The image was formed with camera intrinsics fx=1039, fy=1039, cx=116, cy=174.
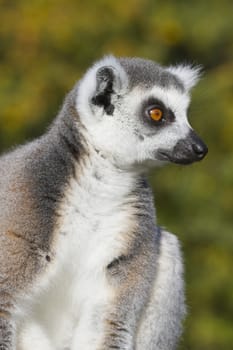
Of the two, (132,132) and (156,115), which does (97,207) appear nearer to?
(132,132)

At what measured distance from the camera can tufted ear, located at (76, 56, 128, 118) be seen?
657cm

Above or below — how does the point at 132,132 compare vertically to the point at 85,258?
above

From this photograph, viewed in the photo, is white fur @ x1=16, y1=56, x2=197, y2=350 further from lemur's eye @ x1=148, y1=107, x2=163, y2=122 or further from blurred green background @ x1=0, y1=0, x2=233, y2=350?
blurred green background @ x1=0, y1=0, x2=233, y2=350

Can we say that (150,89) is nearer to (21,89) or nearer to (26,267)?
(26,267)

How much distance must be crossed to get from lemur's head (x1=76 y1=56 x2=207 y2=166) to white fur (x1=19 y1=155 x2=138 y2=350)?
0.17 meters

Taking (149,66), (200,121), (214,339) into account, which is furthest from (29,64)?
(149,66)

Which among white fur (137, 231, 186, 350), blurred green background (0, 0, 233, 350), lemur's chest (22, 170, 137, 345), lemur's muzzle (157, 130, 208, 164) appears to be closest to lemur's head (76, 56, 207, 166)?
lemur's muzzle (157, 130, 208, 164)

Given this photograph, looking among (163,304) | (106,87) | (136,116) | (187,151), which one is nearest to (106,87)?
(106,87)

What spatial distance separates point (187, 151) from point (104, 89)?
2.20 ft

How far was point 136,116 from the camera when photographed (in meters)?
6.58

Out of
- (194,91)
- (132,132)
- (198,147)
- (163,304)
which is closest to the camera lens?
(198,147)

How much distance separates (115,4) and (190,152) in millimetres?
8913

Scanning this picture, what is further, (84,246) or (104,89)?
(104,89)

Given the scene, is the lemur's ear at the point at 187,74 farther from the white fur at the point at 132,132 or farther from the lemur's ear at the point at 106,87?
the lemur's ear at the point at 106,87
